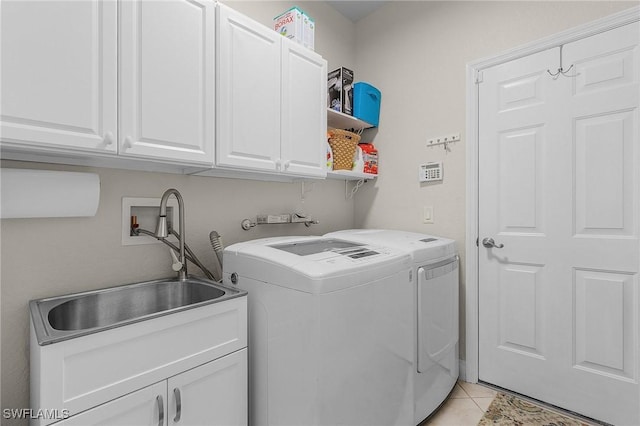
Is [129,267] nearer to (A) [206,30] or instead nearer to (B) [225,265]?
(B) [225,265]

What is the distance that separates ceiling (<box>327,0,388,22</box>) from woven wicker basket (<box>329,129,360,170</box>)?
1193 millimetres

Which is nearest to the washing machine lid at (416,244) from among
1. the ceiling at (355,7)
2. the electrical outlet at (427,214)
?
the electrical outlet at (427,214)

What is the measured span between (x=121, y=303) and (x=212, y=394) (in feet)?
1.98

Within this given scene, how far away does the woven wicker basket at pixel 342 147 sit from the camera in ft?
7.52

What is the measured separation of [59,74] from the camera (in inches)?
40.6

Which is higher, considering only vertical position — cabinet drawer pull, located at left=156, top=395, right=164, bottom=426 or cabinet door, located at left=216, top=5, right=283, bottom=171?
cabinet door, located at left=216, top=5, right=283, bottom=171

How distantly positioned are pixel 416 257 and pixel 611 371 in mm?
1226

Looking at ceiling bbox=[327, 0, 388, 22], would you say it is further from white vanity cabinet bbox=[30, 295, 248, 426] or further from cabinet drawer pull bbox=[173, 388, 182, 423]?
cabinet drawer pull bbox=[173, 388, 182, 423]

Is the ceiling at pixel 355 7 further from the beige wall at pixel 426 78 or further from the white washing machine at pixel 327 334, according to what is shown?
the white washing machine at pixel 327 334

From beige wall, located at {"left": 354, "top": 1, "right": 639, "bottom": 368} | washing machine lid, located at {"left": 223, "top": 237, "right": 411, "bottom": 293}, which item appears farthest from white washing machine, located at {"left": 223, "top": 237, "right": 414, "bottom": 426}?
beige wall, located at {"left": 354, "top": 1, "right": 639, "bottom": 368}

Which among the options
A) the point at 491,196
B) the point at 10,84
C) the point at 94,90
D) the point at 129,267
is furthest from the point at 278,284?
the point at 491,196

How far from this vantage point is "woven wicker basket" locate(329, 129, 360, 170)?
2292 millimetres

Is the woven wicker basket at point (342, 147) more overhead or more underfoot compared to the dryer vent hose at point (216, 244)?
more overhead

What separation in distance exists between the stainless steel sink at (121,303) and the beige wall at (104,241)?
7cm
